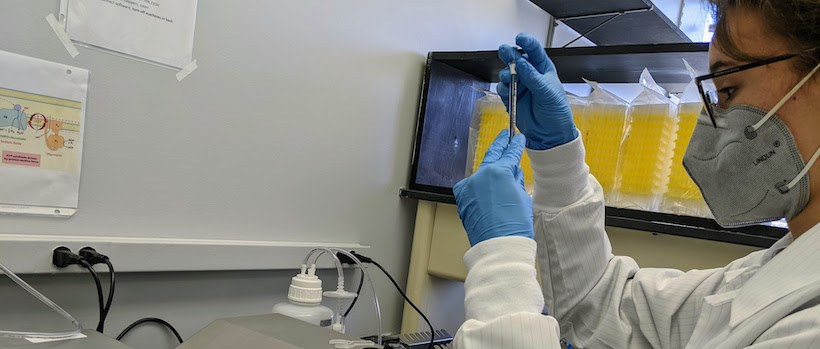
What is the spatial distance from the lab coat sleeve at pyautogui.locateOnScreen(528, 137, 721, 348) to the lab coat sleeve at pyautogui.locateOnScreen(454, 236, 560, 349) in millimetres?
244

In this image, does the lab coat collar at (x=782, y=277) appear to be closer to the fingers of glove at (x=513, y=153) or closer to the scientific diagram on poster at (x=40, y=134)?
the fingers of glove at (x=513, y=153)

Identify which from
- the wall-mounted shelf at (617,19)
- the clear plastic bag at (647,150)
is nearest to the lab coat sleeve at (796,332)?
the clear plastic bag at (647,150)

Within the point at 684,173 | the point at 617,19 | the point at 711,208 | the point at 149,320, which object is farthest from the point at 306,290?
the point at 617,19

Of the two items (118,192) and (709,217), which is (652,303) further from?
(118,192)

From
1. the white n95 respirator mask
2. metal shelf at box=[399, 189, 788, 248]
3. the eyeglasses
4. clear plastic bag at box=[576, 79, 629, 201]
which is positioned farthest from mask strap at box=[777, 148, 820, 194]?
clear plastic bag at box=[576, 79, 629, 201]

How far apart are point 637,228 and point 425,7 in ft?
2.48

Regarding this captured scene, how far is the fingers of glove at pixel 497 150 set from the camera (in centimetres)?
89

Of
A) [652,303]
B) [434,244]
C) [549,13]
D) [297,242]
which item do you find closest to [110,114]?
[297,242]

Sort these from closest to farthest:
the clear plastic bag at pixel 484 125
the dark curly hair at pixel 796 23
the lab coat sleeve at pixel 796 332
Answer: the lab coat sleeve at pixel 796 332 → the dark curly hair at pixel 796 23 → the clear plastic bag at pixel 484 125

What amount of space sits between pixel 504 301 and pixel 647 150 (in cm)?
68

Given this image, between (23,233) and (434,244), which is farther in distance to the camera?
(434,244)

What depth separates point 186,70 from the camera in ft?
3.37

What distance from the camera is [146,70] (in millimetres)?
982

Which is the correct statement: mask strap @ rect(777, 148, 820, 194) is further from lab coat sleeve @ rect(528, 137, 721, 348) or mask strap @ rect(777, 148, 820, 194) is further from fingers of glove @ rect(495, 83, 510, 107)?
fingers of glove @ rect(495, 83, 510, 107)
